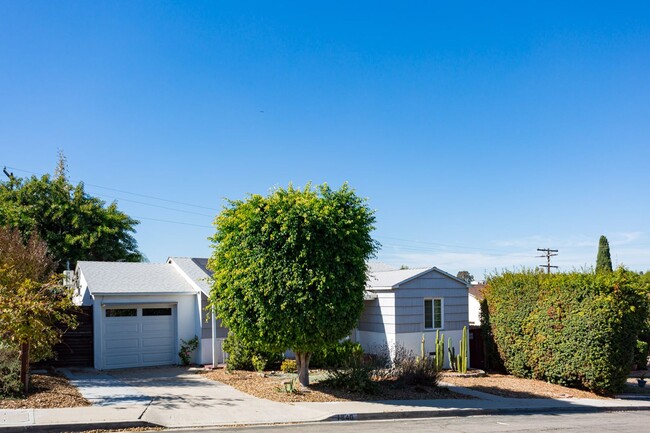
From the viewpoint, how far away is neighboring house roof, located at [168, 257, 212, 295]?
21.5 metres

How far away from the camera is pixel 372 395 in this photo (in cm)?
1592

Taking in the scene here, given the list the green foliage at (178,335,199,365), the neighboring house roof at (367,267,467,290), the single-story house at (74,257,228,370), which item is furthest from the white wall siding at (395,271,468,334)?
the green foliage at (178,335,199,365)

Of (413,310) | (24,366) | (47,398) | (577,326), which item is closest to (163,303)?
(24,366)

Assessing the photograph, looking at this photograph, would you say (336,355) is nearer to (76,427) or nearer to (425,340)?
(425,340)

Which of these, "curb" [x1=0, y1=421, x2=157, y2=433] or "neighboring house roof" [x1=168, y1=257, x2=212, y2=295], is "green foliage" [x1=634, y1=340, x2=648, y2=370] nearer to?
"neighboring house roof" [x1=168, y1=257, x2=212, y2=295]

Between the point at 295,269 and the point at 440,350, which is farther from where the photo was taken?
the point at 440,350

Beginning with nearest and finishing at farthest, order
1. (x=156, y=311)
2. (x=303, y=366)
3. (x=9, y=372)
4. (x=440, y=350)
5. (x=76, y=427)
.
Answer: (x=76, y=427)
(x=9, y=372)
(x=303, y=366)
(x=440, y=350)
(x=156, y=311)

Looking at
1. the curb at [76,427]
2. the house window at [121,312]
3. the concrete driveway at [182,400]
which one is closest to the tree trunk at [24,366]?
the concrete driveway at [182,400]

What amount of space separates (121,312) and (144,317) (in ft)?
2.56

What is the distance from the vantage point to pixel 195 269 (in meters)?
22.9

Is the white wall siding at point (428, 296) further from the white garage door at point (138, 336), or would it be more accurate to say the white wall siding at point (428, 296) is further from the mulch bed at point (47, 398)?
the mulch bed at point (47, 398)

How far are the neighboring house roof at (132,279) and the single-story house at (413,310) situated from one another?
6445 mm

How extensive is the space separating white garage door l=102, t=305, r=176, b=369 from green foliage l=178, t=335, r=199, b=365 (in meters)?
0.42

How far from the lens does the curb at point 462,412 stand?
13.4 metres
